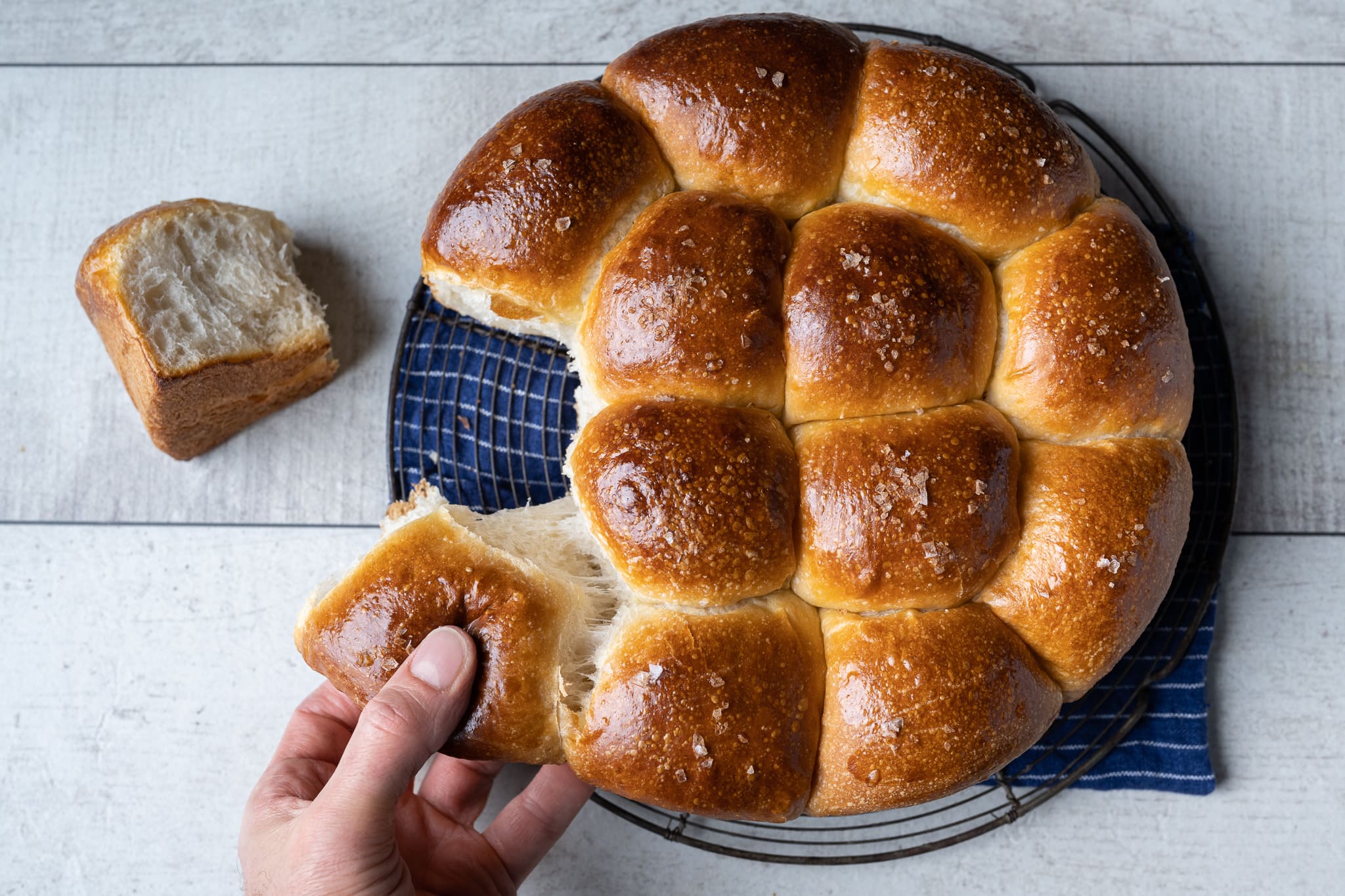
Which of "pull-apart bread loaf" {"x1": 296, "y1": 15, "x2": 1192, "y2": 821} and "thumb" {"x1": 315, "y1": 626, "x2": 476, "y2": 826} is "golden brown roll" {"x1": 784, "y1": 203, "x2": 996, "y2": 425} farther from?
"thumb" {"x1": 315, "y1": 626, "x2": 476, "y2": 826}

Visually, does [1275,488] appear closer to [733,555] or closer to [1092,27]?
[1092,27]

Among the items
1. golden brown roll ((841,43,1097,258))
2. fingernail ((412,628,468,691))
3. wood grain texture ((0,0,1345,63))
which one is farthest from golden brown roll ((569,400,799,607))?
wood grain texture ((0,0,1345,63))

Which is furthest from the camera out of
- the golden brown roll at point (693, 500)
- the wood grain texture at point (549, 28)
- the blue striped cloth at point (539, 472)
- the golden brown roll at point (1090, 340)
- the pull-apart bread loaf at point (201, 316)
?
the wood grain texture at point (549, 28)

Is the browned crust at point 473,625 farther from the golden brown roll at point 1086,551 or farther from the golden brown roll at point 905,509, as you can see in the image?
the golden brown roll at point 1086,551

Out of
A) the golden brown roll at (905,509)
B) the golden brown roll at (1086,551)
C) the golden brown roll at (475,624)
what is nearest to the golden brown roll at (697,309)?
the golden brown roll at (905,509)

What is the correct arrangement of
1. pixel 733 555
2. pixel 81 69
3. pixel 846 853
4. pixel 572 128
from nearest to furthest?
pixel 733 555 < pixel 572 128 < pixel 846 853 < pixel 81 69

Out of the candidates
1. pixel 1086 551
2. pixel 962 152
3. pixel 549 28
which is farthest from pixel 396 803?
pixel 549 28

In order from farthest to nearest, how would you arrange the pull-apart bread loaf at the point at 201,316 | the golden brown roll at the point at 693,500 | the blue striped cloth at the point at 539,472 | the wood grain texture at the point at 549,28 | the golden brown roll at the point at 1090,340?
the wood grain texture at the point at 549,28 < the blue striped cloth at the point at 539,472 < the pull-apart bread loaf at the point at 201,316 < the golden brown roll at the point at 1090,340 < the golden brown roll at the point at 693,500

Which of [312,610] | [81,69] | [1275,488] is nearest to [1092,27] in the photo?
[1275,488]
